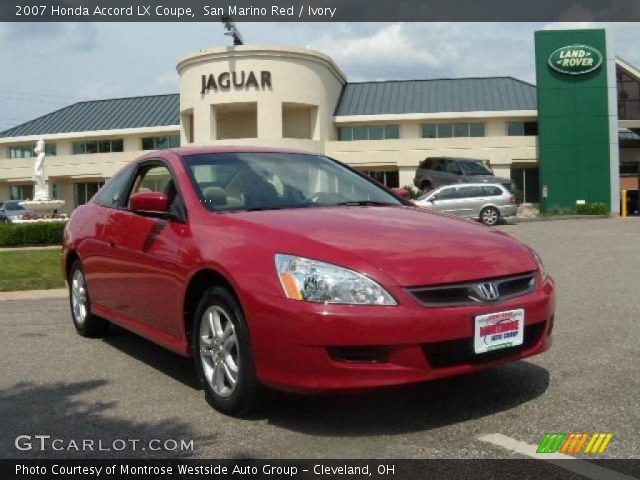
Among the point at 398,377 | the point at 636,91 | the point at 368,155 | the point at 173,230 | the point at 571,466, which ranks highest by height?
the point at 636,91

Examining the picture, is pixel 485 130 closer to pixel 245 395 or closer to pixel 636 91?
pixel 636 91

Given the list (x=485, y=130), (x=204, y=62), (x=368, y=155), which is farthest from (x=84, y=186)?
(x=485, y=130)

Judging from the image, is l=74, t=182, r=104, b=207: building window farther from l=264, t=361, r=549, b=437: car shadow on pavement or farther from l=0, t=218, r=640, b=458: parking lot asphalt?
l=264, t=361, r=549, b=437: car shadow on pavement

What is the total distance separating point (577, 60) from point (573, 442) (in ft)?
112

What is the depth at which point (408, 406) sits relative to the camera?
3.86m

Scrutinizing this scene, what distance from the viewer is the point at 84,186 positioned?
45625 millimetres

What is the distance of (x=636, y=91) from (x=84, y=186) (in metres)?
34.6

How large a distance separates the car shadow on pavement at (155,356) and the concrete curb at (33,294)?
2.90m

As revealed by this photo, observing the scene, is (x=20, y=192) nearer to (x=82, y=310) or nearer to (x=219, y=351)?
(x=82, y=310)

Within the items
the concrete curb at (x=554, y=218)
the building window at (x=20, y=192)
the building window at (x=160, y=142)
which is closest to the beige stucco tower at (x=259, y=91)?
the building window at (x=160, y=142)

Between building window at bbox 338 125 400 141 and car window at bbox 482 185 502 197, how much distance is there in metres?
16.3

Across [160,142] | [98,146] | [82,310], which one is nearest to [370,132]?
[160,142]

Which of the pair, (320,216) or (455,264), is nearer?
(455,264)

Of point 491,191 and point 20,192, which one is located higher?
point 20,192
